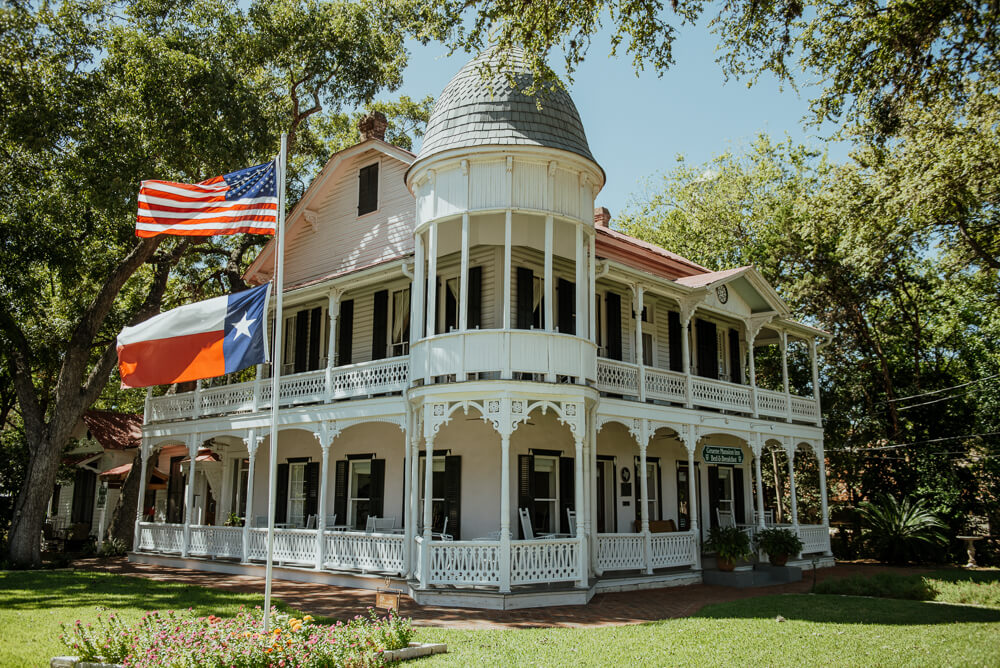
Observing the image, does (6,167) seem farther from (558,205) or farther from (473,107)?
(558,205)

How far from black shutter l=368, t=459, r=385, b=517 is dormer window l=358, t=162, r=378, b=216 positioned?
272 inches

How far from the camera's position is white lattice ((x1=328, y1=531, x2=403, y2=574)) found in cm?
1568

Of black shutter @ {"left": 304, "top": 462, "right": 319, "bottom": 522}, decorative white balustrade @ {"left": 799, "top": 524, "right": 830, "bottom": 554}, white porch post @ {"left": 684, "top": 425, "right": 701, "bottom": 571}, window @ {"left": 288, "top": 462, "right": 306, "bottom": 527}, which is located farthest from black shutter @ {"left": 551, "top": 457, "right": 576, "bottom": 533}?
decorative white balustrade @ {"left": 799, "top": 524, "right": 830, "bottom": 554}

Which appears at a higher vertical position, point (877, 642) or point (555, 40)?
point (555, 40)

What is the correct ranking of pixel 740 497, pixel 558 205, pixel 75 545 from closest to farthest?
pixel 558 205, pixel 740 497, pixel 75 545

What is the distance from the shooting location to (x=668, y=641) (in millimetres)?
10156

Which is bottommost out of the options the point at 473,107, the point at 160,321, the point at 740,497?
the point at 740,497

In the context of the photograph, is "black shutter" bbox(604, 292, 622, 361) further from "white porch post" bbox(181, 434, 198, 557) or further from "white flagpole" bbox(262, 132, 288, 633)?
"white porch post" bbox(181, 434, 198, 557)

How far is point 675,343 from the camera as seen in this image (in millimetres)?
21359

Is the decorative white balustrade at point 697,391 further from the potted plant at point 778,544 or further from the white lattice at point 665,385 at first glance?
the potted plant at point 778,544

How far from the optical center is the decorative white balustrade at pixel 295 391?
17000 mm

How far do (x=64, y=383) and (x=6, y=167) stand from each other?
633cm

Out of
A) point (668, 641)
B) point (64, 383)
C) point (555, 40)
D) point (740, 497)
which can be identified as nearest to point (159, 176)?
point (64, 383)

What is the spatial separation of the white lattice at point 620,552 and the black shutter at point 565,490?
1271 mm
